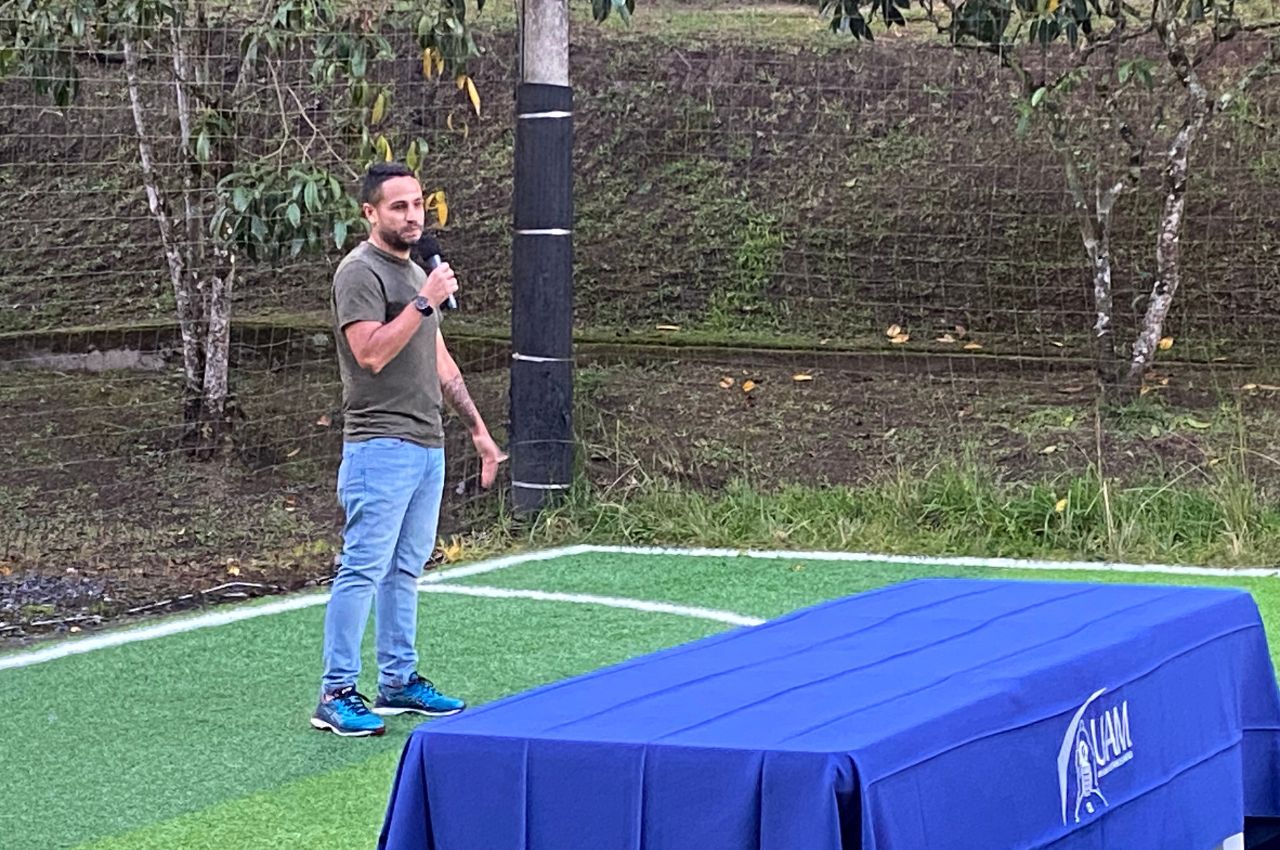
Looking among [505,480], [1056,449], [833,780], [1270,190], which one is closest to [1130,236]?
[1270,190]

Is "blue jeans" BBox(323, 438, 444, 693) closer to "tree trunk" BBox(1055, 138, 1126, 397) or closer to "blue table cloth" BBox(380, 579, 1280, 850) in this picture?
"blue table cloth" BBox(380, 579, 1280, 850)

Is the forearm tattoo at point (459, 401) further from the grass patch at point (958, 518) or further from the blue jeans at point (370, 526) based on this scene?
the grass patch at point (958, 518)

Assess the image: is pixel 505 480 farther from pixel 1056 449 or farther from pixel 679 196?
pixel 679 196

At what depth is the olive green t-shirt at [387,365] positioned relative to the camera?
5.38 metres

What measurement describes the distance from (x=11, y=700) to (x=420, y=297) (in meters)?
2.03

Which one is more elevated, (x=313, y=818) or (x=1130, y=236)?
(x=1130, y=236)

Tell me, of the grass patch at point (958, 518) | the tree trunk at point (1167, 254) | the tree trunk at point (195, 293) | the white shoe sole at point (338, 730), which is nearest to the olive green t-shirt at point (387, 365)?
the white shoe sole at point (338, 730)

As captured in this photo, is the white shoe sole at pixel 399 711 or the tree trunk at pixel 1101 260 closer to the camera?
the white shoe sole at pixel 399 711

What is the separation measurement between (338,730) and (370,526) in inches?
24.2

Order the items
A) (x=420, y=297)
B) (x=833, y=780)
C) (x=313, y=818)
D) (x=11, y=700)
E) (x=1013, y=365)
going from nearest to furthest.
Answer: (x=833, y=780), (x=313, y=818), (x=420, y=297), (x=11, y=700), (x=1013, y=365)

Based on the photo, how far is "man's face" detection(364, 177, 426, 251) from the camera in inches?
213

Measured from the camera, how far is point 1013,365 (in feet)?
34.7

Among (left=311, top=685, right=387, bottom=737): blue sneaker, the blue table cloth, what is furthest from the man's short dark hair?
Result: the blue table cloth

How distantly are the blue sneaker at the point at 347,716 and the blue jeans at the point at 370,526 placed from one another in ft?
0.11
